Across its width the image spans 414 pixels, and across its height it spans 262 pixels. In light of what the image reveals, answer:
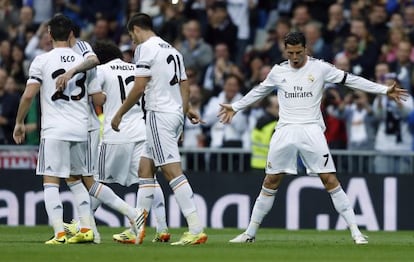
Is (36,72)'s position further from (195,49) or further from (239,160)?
(195,49)

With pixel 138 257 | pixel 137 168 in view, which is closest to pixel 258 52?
pixel 137 168

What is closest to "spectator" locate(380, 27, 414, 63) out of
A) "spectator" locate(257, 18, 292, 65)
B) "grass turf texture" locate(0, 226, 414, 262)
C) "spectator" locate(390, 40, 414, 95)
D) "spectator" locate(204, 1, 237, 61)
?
"spectator" locate(390, 40, 414, 95)

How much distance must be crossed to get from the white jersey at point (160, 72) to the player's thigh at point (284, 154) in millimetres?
1577

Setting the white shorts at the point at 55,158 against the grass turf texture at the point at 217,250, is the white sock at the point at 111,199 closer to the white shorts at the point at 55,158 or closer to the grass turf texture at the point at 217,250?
the grass turf texture at the point at 217,250

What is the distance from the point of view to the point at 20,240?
53.2ft

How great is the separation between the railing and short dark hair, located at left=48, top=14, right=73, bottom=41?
7127 millimetres

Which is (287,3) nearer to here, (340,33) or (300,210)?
(340,33)

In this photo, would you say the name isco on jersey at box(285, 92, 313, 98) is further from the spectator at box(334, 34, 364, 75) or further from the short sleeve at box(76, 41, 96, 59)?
the spectator at box(334, 34, 364, 75)

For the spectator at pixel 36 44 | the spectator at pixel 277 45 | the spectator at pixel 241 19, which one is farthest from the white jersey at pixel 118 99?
the spectator at pixel 241 19

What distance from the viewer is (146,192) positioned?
603 inches

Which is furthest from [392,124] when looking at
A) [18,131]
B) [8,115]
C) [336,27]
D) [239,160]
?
[18,131]

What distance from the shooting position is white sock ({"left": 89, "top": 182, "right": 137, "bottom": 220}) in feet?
49.2

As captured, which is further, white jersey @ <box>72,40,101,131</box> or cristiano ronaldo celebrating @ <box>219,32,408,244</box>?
cristiano ronaldo celebrating @ <box>219,32,408,244</box>

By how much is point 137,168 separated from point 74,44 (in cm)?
196
